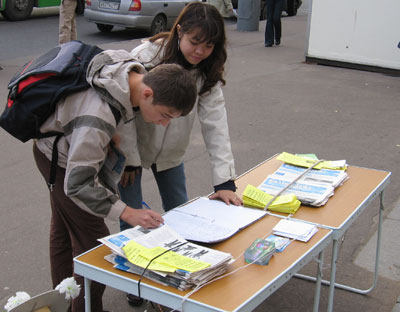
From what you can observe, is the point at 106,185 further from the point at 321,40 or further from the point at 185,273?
the point at 321,40

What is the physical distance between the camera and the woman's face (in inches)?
105

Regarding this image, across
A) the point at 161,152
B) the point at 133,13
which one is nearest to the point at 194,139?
the point at 161,152

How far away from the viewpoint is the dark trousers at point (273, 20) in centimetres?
1123

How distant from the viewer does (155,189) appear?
486 cm

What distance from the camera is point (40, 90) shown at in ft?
7.33

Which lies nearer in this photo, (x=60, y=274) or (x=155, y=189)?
(x=60, y=274)

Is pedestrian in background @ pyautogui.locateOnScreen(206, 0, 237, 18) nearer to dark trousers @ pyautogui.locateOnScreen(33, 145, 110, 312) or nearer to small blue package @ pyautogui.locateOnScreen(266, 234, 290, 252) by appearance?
dark trousers @ pyautogui.locateOnScreen(33, 145, 110, 312)

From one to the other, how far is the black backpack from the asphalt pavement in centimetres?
137

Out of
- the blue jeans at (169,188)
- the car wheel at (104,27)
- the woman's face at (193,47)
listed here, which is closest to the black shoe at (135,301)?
the blue jeans at (169,188)

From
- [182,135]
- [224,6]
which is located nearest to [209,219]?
[182,135]

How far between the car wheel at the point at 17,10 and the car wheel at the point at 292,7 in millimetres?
7908

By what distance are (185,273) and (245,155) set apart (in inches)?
150

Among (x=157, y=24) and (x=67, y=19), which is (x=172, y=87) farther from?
(x=157, y=24)

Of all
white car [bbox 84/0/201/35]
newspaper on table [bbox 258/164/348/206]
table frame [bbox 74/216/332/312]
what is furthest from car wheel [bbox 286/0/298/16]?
table frame [bbox 74/216/332/312]
